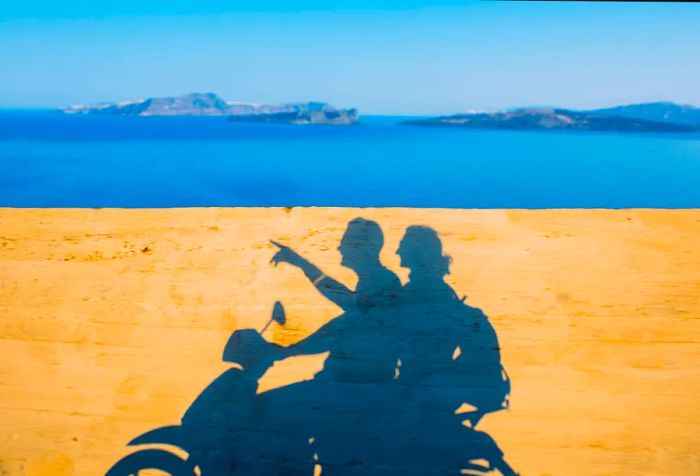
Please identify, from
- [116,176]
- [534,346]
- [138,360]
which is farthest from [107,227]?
[116,176]

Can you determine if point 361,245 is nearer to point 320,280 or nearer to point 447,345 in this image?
point 320,280

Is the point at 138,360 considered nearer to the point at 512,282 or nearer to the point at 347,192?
the point at 512,282

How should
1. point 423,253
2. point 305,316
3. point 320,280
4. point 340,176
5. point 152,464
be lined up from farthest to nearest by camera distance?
1. point 340,176
2. point 423,253
3. point 320,280
4. point 305,316
5. point 152,464

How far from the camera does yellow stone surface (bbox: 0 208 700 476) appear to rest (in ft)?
8.30

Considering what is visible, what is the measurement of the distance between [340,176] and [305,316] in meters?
54.1

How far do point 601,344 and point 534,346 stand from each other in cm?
38

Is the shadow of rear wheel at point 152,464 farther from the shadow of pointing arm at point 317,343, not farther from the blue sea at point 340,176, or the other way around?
the blue sea at point 340,176

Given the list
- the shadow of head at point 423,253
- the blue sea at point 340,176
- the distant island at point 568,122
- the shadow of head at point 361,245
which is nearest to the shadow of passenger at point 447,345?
the shadow of head at point 423,253

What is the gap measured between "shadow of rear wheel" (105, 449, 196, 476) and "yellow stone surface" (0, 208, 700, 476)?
2.3 inches

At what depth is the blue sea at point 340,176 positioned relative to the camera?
41.3 meters

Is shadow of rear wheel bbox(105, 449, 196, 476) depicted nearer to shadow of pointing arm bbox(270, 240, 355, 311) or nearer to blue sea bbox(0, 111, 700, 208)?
shadow of pointing arm bbox(270, 240, 355, 311)

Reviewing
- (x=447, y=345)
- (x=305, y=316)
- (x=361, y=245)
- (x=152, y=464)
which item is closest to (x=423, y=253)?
(x=361, y=245)

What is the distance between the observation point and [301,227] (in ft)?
11.4

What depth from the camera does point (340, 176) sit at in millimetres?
56531
